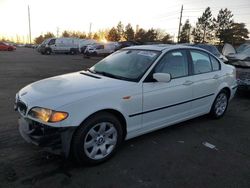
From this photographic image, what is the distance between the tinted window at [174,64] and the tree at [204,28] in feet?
186

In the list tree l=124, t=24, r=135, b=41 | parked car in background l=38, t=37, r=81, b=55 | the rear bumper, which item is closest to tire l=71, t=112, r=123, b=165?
the rear bumper

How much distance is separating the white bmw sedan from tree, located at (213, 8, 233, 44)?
54.8m

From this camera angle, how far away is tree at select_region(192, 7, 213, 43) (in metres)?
55.6

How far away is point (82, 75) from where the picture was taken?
4.05m

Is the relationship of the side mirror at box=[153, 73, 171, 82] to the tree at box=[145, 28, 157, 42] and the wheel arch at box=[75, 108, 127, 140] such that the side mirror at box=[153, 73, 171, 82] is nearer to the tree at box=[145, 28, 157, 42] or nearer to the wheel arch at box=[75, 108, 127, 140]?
the wheel arch at box=[75, 108, 127, 140]

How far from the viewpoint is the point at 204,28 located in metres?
56.5

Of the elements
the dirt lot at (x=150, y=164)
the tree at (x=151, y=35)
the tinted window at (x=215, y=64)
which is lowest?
the dirt lot at (x=150, y=164)

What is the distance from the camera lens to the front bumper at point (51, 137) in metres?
2.88

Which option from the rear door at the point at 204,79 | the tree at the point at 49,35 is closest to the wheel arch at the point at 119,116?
the rear door at the point at 204,79

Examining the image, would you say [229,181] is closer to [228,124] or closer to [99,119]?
[99,119]

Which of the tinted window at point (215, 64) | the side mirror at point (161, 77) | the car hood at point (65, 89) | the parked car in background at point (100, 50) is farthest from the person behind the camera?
the parked car in background at point (100, 50)

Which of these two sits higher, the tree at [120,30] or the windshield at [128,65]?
the tree at [120,30]

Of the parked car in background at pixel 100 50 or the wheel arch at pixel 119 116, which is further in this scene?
the parked car in background at pixel 100 50

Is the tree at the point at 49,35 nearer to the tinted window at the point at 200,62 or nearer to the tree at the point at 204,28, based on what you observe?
the tree at the point at 204,28
